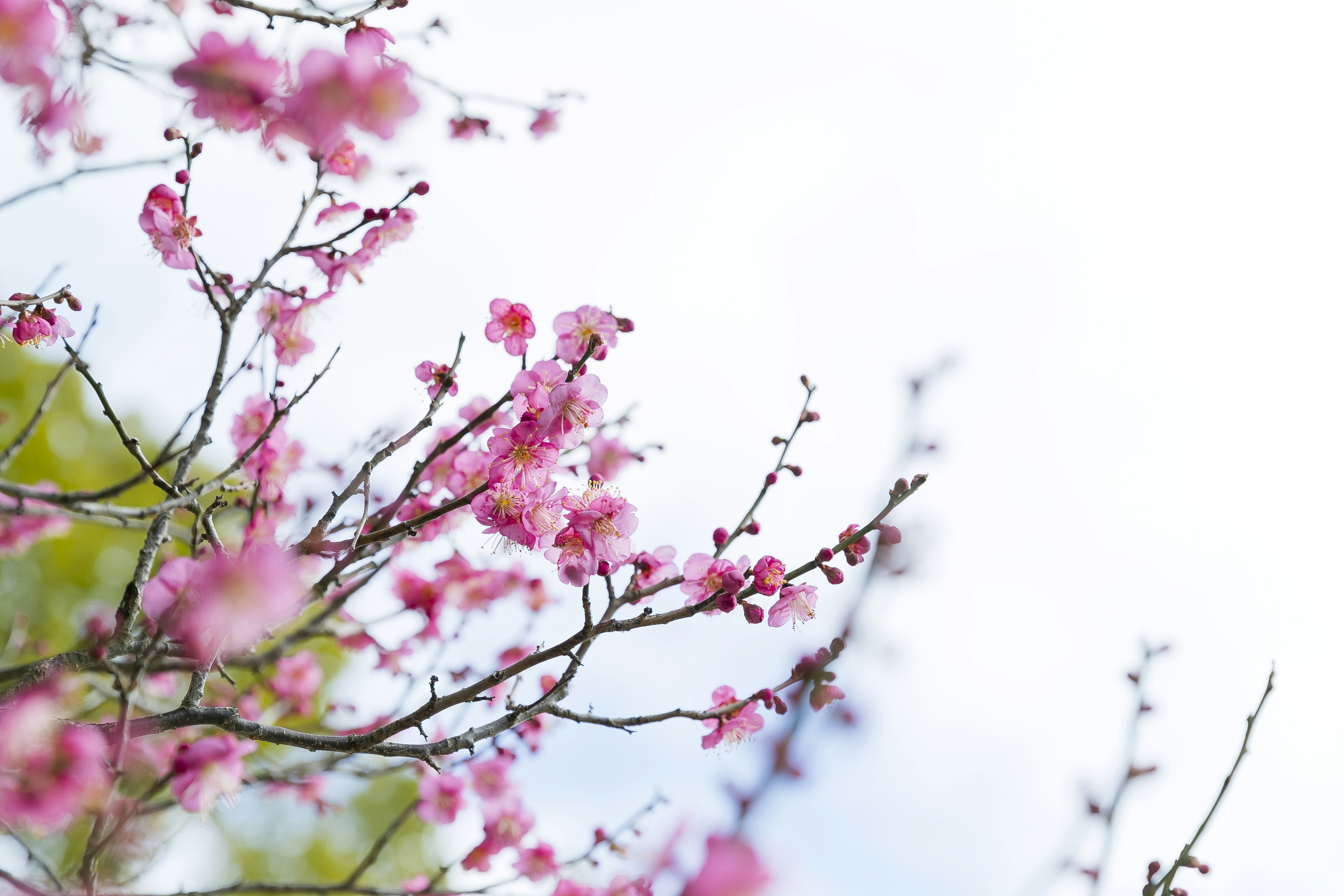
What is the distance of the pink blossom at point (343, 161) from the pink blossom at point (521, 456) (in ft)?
2.96

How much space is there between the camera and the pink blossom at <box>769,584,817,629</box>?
7.16 ft

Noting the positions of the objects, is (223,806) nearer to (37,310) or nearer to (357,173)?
(37,310)

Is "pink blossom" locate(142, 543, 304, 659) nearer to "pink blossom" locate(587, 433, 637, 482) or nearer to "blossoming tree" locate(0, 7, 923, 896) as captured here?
"blossoming tree" locate(0, 7, 923, 896)

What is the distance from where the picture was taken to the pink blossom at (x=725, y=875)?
858mm

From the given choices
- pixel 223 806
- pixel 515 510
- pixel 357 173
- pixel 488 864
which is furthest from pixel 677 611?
pixel 488 864

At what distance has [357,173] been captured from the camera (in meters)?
2.71

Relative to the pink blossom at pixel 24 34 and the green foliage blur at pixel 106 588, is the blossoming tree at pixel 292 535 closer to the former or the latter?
the pink blossom at pixel 24 34

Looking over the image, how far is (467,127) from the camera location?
3.11 m

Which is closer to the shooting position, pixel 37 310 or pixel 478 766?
pixel 37 310

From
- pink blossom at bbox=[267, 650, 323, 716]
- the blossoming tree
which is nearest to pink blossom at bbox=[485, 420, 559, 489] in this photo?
the blossoming tree

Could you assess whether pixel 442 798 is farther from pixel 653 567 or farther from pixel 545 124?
pixel 545 124

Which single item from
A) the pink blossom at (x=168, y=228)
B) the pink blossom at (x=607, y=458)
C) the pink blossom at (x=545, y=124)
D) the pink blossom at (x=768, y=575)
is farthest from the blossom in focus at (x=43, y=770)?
the pink blossom at (x=545, y=124)

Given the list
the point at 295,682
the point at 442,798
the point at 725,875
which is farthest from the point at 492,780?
the point at 725,875

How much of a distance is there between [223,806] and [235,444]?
168cm
